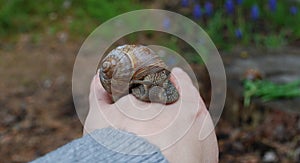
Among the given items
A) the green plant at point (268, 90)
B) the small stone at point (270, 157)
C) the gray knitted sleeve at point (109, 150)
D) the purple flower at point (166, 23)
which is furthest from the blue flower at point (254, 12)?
the gray knitted sleeve at point (109, 150)

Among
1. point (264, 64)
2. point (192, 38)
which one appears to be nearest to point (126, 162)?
point (264, 64)

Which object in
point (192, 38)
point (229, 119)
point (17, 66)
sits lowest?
point (229, 119)

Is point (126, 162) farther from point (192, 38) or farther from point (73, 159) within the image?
point (192, 38)

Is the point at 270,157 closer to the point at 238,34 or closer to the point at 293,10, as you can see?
the point at 238,34

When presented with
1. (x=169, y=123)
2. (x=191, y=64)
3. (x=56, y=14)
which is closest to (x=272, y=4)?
(x=191, y=64)

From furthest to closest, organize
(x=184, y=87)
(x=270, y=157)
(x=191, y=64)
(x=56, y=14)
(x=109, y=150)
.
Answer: (x=56, y=14) → (x=191, y=64) → (x=270, y=157) → (x=184, y=87) → (x=109, y=150)

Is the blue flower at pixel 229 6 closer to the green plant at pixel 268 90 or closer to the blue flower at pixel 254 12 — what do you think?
the blue flower at pixel 254 12
